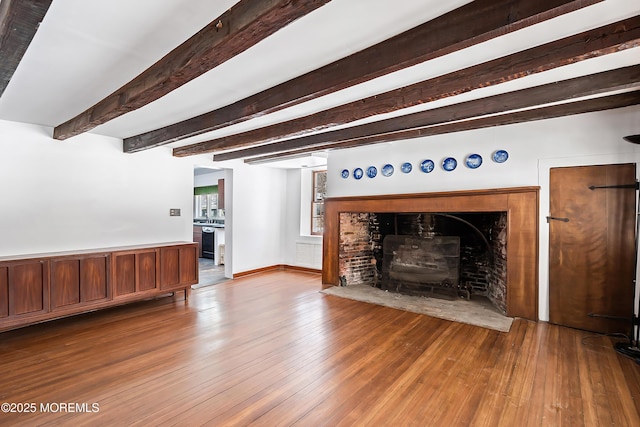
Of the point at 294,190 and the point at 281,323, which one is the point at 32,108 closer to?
the point at 281,323

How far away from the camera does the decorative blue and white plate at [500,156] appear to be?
393 cm

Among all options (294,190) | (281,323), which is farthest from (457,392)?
(294,190)

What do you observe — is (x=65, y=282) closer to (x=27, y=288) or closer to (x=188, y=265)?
(x=27, y=288)

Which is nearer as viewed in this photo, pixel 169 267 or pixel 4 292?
pixel 4 292

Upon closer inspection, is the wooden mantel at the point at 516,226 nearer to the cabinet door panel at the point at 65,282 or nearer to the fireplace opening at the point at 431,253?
the fireplace opening at the point at 431,253

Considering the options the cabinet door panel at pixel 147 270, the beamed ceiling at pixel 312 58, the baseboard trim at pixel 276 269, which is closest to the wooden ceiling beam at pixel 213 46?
the beamed ceiling at pixel 312 58

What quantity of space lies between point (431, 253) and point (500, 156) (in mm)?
1706

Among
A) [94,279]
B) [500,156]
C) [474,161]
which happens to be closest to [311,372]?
[94,279]

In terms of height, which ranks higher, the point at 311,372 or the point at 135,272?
the point at 135,272

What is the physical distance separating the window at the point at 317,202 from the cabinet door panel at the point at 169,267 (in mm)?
3099

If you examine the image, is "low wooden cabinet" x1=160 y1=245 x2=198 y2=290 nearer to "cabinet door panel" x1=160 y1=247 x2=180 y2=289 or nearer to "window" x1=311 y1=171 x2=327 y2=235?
"cabinet door panel" x1=160 y1=247 x2=180 y2=289

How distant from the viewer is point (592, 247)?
3471 millimetres

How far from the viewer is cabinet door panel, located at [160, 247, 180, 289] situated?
14.7ft

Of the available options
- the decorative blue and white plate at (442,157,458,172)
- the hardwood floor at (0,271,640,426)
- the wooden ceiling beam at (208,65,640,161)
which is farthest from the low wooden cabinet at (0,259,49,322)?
the decorative blue and white plate at (442,157,458,172)
